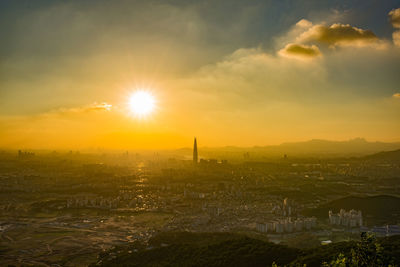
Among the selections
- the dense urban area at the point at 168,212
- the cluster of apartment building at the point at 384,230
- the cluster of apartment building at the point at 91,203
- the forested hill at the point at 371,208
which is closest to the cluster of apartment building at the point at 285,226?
the dense urban area at the point at 168,212

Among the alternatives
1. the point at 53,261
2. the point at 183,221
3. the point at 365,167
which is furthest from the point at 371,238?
the point at 365,167

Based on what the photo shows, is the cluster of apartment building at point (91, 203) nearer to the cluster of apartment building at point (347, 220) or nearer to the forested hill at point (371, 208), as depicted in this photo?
the forested hill at point (371, 208)

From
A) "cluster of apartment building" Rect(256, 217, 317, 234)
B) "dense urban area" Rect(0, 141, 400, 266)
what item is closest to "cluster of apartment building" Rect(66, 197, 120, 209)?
"dense urban area" Rect(0, 141, 400, 266)

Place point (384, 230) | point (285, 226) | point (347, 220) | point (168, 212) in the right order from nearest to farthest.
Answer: point (285, 226) → point (384, 230) → point (347, 220) → point (168, 212)

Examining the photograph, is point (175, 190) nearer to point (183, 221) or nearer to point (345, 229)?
point (183, 221)

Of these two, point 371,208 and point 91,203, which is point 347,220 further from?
point 91,203

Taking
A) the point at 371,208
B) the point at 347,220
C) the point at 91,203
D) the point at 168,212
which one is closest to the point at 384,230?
the point at 347,220

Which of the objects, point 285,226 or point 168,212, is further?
point 168,212

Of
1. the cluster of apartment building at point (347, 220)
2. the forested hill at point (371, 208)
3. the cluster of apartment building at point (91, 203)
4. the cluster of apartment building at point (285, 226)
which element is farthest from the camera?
the cluster of apartment building at point (91, 203)

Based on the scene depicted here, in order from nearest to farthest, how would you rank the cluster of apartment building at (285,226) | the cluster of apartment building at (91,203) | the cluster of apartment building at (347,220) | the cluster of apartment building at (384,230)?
the cluster of apartment building at (384,230) < the cluster of apartment building at (285,226) < the cluster of apartment building at (347,220) < the cluster of apartment building at (91,203)
